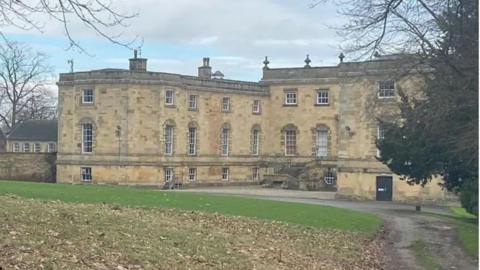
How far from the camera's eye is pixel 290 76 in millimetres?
66562

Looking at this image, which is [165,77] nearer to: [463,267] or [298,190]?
[298,190]

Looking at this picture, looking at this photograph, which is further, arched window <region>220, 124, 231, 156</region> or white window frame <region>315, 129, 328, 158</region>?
white window frame <region>315, 129, 328, 158</region>

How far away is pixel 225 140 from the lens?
211 feet

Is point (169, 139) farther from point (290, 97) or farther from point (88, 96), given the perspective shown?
point (290, 97)

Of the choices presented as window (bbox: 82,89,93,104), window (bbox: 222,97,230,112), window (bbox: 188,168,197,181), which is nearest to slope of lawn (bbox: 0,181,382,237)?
window (bbox: 188,168,197,181)

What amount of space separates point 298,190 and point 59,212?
44.7 metres

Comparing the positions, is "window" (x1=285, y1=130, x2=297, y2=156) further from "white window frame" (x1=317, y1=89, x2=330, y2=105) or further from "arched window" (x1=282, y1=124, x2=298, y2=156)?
"white window frame" (x1=317, y1=89, x2=330, y2=105)

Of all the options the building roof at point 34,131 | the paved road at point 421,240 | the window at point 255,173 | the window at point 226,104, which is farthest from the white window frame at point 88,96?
the paved road at point 421,240

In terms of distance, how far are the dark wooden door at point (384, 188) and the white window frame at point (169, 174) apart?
16587mm

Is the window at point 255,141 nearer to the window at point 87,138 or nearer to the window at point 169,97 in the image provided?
the window at point 169,97

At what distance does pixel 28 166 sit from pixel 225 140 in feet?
54.5

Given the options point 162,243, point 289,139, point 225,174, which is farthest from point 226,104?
point 162,243

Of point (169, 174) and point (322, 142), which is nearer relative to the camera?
point (169, 174)

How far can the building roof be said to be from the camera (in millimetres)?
77938
